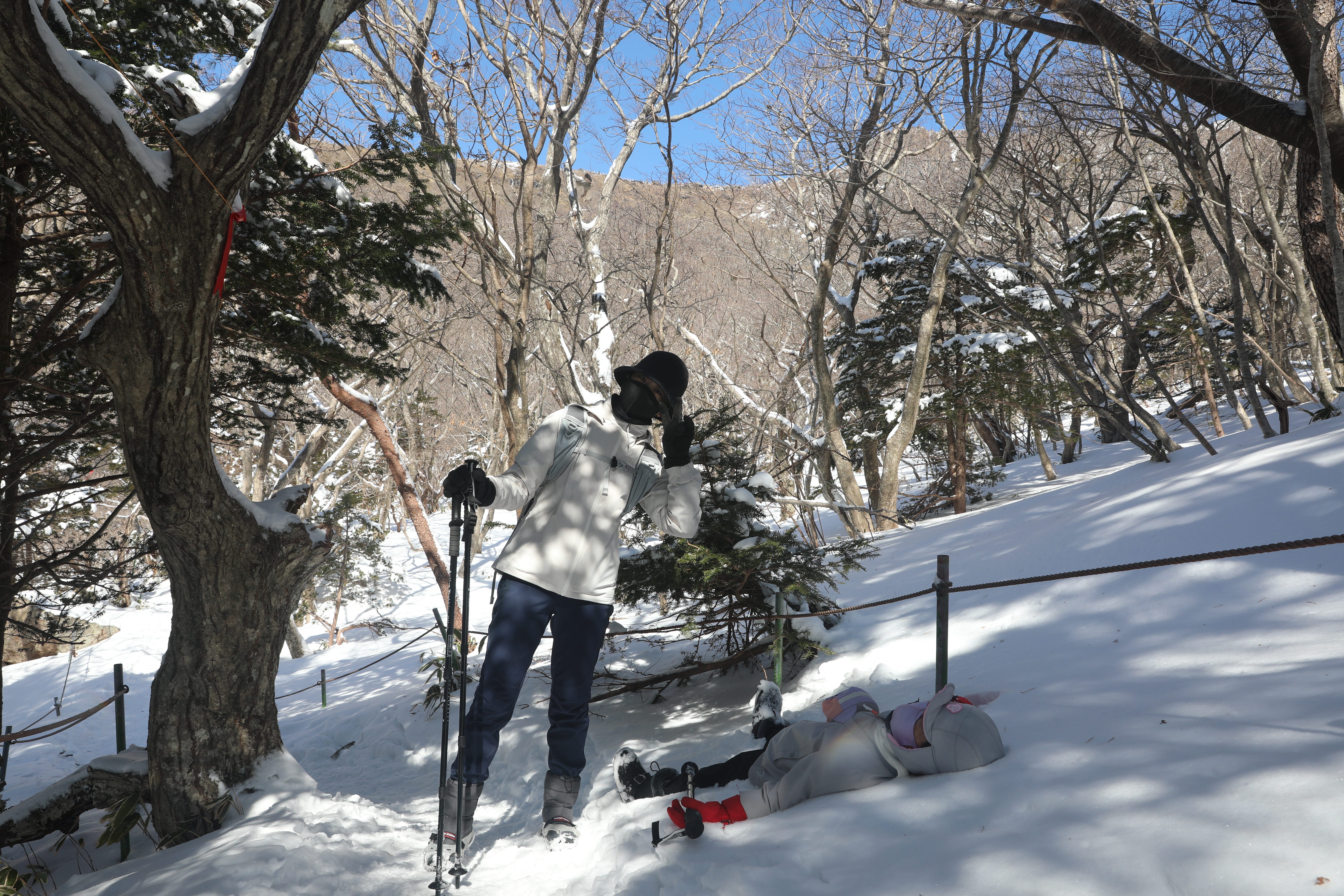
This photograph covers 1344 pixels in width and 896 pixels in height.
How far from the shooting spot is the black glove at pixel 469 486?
2.87 meters

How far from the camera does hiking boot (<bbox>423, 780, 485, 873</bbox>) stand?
2.89 metres

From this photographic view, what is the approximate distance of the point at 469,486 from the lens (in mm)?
2895

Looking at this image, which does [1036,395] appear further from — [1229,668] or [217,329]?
[217,329]

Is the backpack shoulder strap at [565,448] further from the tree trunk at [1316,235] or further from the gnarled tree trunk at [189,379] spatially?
the tree trunk at [1316,235]

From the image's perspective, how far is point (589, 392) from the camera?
27.6ft

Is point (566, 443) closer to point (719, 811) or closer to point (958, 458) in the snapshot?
point (719, 811)

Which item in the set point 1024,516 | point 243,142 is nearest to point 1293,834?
point 243,142

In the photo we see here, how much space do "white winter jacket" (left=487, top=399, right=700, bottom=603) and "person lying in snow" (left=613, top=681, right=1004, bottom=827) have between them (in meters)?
0.97

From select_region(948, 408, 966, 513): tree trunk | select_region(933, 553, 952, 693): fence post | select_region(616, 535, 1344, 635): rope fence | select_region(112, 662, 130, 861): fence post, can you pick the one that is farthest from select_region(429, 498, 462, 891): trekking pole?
select_region(948, 408, 966, 513): tree trunk

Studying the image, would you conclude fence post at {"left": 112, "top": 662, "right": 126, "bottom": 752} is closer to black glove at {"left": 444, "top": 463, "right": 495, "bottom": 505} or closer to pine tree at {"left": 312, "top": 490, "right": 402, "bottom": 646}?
black glove at {"left": 444, "top": 463, "right": 495, "bottom": 505}

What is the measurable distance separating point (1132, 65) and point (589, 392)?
22.1ft

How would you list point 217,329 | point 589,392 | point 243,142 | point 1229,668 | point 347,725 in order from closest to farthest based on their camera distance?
point 1229,668, point 243,142, point 217,329, point 347,725, point 589,392

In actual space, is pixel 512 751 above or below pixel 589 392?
below

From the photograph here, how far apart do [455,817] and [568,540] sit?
1243mm
